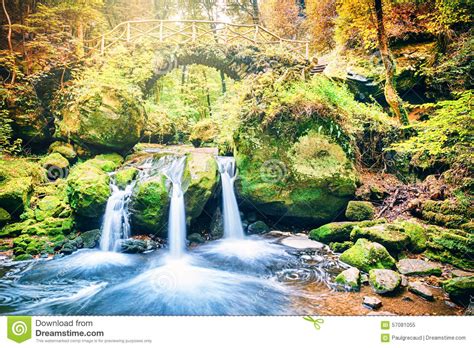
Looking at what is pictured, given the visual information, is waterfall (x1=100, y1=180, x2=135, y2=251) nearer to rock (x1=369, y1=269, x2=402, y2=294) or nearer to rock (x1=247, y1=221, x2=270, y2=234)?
rock (x1=247, y1=221, x2=270, y2=234)

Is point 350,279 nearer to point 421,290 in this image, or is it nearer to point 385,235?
point 421,290

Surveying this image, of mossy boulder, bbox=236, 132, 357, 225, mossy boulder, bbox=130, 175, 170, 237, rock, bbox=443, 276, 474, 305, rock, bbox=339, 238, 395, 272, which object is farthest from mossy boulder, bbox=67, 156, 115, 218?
rock, bbox=443, 276, 474, 305

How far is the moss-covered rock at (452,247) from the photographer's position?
2.80 metres

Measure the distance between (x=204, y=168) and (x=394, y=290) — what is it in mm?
2949

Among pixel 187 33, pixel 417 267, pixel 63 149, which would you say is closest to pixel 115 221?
pixel 63 149

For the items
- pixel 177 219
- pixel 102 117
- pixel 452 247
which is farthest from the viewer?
pixel 102 117

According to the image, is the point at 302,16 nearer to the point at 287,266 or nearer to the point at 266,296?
the point at 287,266

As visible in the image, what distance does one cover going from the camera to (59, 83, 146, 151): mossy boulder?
449 cm

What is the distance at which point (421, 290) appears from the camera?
7.72ft

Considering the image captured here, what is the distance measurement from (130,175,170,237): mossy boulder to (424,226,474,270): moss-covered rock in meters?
3.65

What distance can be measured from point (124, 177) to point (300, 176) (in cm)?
293

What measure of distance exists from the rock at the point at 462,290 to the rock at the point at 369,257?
0.54 m

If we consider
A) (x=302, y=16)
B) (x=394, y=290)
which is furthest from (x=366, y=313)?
(x=302, y=16)

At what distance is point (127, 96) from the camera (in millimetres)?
4707
